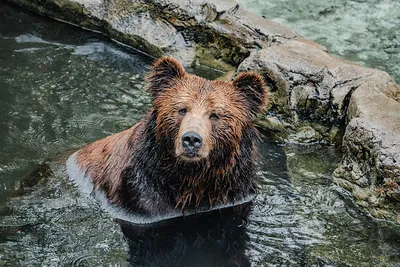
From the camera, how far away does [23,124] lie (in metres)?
8.08

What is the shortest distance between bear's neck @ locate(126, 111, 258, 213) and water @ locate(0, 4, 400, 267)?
0.30m

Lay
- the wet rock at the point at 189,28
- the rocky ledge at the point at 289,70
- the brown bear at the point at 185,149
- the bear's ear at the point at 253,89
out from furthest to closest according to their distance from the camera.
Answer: the wet rock at the point at 189,28 → the rocky ledge at the point at 289,70 → the bear's ear at the point at 253,89 → the brown bear at the point at 185,149

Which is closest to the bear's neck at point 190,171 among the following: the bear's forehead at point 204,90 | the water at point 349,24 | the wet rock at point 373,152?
the bear's forehead at point 204,90

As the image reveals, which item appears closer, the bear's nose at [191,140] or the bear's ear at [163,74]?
the bear's nose at [191,140]

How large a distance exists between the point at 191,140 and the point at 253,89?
955mm

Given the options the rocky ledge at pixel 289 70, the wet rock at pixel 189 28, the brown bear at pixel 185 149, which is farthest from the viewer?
the wet rock at pixel 189 28

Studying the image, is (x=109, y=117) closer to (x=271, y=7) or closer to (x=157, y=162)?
(x=157, y=162)

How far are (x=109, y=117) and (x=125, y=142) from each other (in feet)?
7.05

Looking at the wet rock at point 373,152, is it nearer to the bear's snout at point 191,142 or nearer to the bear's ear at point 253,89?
the bear's ear at point 253,89

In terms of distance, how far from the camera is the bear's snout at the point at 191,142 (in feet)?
17.3

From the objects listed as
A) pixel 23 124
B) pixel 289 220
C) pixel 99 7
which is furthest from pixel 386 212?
pixel 99 7

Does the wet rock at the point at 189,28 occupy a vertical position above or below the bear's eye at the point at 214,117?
below

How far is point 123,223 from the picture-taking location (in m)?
6.32

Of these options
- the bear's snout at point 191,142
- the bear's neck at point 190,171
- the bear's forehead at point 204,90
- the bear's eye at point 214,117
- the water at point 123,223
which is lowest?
the water at point 123,223
